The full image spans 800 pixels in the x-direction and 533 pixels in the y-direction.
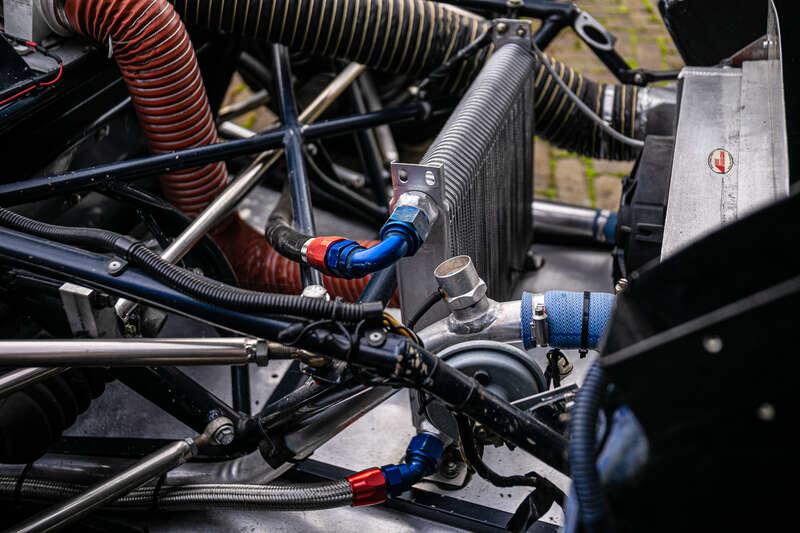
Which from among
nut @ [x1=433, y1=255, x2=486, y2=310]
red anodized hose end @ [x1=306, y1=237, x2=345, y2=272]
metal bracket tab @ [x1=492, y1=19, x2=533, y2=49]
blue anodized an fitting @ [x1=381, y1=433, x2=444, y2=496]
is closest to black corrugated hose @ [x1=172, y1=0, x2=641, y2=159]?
metal bracket tab @ [x1=492, y1=19, x2=533, y2=49]

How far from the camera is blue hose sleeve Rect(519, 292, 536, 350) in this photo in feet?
5.04

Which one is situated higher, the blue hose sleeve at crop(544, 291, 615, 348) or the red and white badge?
the red and white badge

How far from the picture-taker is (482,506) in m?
1.88

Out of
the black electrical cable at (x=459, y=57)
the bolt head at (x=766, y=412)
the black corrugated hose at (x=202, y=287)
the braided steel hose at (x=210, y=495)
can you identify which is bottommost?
the braided steel hose at (x=210, y=495)

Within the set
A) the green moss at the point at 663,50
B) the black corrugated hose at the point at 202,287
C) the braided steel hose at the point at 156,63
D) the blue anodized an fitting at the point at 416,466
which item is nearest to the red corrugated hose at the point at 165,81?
the braided steel hose at the point at 156,63

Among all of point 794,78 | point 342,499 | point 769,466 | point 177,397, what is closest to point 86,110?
point 177,397

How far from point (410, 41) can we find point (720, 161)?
3.42ft

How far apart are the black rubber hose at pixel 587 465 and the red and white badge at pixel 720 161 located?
30.4 inches

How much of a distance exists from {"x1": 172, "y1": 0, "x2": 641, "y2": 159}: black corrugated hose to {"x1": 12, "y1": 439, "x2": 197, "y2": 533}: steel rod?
3.85ft

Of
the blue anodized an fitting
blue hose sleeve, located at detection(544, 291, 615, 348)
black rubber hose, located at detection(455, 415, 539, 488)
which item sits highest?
blue hose sleeve, located at detection(544, 291, 615, 348)

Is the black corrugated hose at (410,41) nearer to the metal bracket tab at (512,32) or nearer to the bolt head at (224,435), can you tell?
the metal bracket tab at (512,32)

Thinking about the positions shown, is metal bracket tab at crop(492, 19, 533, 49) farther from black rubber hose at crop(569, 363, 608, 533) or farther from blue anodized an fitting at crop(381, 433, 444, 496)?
black rubber hose at crop(569, 363, 608, 533)

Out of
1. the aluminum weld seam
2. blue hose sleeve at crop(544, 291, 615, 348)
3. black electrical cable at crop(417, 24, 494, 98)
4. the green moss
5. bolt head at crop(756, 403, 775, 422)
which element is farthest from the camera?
the green moss

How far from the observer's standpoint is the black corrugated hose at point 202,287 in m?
1.35
